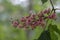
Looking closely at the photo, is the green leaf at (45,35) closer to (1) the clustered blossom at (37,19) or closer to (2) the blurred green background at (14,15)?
(1) the clustered blossom at (37,19)

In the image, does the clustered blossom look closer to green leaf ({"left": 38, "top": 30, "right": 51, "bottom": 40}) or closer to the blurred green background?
green leaf ({"left": 38, "top": 30, "right": 51, "bottom": 40})

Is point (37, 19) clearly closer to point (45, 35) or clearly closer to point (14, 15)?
point (45, 35)

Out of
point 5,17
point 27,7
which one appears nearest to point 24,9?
point 27,7

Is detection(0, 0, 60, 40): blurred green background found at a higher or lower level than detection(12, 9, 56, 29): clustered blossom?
lower

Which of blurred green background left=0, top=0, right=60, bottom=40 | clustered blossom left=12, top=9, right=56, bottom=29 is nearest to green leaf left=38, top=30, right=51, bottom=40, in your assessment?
clustered blossom left=12, top=9, right=56, bottom=29

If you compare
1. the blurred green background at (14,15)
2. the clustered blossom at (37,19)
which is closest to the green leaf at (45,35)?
the clustered blossom at (37,19)

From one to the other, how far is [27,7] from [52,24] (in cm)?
483

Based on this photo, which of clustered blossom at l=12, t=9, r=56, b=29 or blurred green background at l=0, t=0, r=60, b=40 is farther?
blurred green background at l=0, t=0, r=60, b=40

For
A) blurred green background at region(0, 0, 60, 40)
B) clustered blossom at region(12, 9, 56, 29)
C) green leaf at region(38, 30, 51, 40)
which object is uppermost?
clustered blossom at region(12, 9, 56, 29)

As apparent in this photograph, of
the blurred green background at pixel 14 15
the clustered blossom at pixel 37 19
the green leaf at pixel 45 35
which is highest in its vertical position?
the clustered blossom at pixel 37 19

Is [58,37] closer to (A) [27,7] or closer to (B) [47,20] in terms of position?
(B) [47,20]

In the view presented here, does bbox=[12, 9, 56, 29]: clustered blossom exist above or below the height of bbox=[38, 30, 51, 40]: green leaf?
above

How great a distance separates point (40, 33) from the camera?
1.58 metres

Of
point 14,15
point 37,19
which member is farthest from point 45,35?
point 14,15
